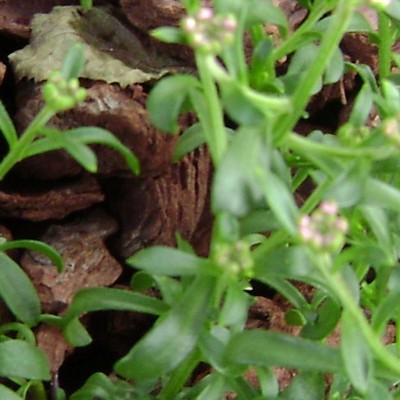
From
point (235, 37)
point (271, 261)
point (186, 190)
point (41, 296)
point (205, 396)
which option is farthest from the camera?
point (186, 190)

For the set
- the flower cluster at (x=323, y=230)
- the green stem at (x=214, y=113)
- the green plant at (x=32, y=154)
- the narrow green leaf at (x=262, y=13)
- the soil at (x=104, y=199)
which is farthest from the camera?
the soil at (x=104, y=199)

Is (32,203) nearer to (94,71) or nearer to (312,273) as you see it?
(94,71)

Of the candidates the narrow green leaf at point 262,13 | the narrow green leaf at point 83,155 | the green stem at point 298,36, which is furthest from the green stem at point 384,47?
the narrow green leaf at point 83,155

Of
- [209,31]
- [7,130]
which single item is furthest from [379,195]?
[7,130]

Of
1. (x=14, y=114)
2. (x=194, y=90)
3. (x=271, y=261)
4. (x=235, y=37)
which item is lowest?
(x=14, y=114)

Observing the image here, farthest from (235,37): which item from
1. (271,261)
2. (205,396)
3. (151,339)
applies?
(205,396)

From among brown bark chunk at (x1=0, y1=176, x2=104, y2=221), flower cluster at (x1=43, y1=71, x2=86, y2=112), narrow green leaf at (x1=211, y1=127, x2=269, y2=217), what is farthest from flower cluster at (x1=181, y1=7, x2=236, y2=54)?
brown bark chunk at (x1=0, y1=176, x2=104, y2=221)

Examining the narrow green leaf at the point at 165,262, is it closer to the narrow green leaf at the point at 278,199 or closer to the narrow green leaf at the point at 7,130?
the narrow green leaf at the point at 278,199
